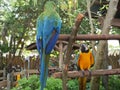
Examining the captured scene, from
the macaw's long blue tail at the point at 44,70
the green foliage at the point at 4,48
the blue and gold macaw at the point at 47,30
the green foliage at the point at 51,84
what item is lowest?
the green foliage at the point at 51,84

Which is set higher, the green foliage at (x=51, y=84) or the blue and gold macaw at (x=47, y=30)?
the blue and gold macaw at (x=47, y=30)

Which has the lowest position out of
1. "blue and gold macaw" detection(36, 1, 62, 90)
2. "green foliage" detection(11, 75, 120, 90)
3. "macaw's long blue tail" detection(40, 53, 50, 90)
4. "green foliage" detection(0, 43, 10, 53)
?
"green foliage" detection(11, 75, 120, 90)

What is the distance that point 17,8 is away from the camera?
13938mm

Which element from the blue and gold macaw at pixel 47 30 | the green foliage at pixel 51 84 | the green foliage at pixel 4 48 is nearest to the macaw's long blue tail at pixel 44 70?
the blue and gold macaw at pixel 47 30

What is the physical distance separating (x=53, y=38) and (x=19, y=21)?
12377 mm

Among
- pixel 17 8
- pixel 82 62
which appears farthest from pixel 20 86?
pixel 17 8

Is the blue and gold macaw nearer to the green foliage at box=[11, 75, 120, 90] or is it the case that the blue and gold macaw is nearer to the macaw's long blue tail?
the macaw's long blue tail

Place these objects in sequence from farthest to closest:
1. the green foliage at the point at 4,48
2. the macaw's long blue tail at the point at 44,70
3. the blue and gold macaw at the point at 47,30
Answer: the green foliage at the point at 4,48
the blue and gold macaw at the point at 47,30
the macaw's long blue tail at the point at 44,70

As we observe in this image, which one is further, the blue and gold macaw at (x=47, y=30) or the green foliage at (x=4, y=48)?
the green foliage at (x=4, y=48)

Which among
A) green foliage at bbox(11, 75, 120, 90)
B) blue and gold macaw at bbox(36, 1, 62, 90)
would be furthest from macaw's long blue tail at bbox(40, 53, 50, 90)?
green foliage at bbox(11, 75, 120, 90)

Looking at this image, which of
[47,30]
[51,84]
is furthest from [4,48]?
[47,30]

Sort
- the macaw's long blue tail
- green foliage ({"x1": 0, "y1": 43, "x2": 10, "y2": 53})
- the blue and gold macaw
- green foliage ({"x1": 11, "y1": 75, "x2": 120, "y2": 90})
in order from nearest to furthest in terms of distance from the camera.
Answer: the macaw's long blue tail
the blue and gold macaw
green foliage ({"x1": 11, "y1": 75, "x2": 120, "y2": 90})
green foliage ({"x1": 0, "y1": 43, "x2": 10, "y2": 53})

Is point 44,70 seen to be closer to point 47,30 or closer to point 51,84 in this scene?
point 47,30

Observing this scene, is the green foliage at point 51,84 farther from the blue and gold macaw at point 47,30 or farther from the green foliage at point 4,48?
the green foliage at point 4,48
